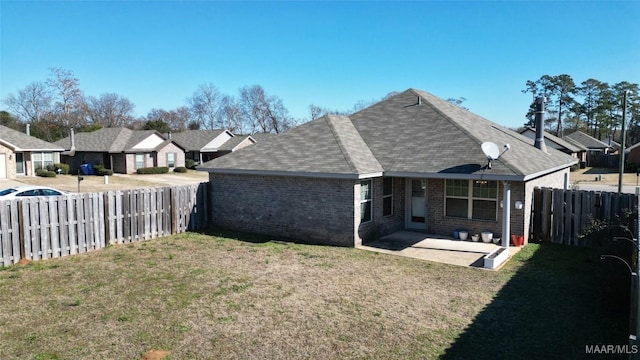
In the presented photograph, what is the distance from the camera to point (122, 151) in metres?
40.5

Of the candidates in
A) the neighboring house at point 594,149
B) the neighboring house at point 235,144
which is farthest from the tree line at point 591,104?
the neighboring house at point 235,144

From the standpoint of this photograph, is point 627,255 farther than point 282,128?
No

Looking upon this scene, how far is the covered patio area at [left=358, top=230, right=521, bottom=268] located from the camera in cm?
1207

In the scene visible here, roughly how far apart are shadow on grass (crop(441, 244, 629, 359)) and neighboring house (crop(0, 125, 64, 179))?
39.6 meters

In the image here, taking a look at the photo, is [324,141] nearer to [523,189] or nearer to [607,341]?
[523,189]

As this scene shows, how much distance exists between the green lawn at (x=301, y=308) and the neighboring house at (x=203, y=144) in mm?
36856

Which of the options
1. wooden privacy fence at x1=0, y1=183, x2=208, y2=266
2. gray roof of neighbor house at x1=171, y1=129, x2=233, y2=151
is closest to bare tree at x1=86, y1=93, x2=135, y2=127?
gray roof of neighbor house at x1=171, y1=129, x2=233, y2=151

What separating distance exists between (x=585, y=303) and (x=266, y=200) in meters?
10.2

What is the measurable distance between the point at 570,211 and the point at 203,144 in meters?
41.2

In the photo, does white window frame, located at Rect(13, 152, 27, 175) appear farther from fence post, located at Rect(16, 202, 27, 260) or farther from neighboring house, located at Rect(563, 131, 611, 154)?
neighboring house, located at Rect(563, 131, 611, 154)

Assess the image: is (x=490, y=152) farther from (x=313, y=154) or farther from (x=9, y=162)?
(x=9, y=162)

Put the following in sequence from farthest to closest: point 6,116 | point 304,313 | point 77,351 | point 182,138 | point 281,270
Answer: point 6,116
point 182,138
point 281,270
point 304,313
point 77,351

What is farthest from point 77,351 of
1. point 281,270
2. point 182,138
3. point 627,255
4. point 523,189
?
point 182,138

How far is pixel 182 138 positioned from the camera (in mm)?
51406
